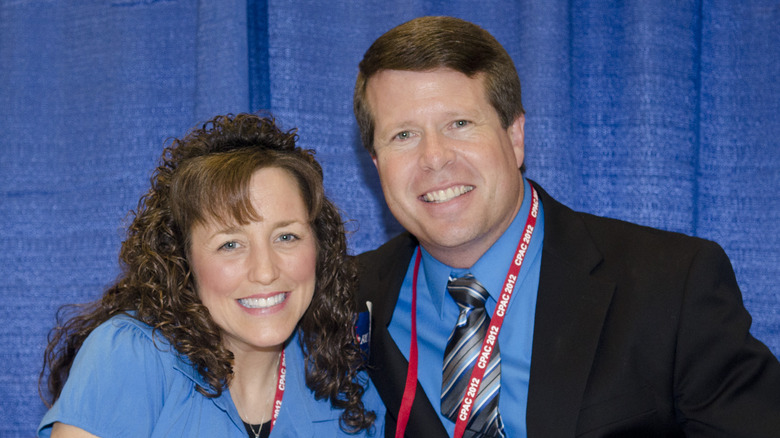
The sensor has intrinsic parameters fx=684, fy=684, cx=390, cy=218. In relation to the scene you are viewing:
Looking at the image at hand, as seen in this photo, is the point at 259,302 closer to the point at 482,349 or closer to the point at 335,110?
the point at 482,349

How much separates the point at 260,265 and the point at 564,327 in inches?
29.5

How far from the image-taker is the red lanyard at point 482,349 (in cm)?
163

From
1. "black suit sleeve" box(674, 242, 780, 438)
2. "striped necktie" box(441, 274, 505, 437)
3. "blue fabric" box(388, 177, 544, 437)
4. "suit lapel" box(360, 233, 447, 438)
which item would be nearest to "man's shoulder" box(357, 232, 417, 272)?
"suit lapel" box(360, 233, 447, 438)

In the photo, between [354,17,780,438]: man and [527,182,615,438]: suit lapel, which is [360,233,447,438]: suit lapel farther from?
[527,182,615,438]: suit lapel

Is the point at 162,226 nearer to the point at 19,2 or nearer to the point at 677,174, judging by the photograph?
the point at 19,2

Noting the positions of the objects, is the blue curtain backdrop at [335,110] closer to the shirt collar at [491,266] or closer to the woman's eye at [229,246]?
the shirt collar at [491,266]

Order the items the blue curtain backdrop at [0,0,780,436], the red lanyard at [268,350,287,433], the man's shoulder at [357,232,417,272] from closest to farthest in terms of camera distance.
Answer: the red lanyard at [268,350,287,433], the man's shoulder at [357,232,417,272], the blue curtain backdrop at [0,0,780,436]

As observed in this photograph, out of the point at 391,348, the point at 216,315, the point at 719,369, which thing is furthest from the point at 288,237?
the point at 719,369

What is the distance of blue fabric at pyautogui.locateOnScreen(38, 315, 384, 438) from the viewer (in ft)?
5.00

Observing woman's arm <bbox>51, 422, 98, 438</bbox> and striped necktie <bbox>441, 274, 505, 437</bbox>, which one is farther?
striped necktie <bbox>441, 274, 505, 437</bbox>

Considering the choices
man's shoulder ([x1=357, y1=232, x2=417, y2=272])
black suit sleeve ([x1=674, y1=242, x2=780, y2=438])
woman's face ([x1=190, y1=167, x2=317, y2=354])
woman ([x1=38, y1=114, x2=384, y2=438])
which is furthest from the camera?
man's shoulder ([x1=357, y1=232, x2=417, y2=272])

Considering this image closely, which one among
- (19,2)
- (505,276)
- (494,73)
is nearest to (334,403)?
(505,276)

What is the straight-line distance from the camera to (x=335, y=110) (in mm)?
2389

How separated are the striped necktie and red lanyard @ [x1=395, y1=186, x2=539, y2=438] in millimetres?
14
